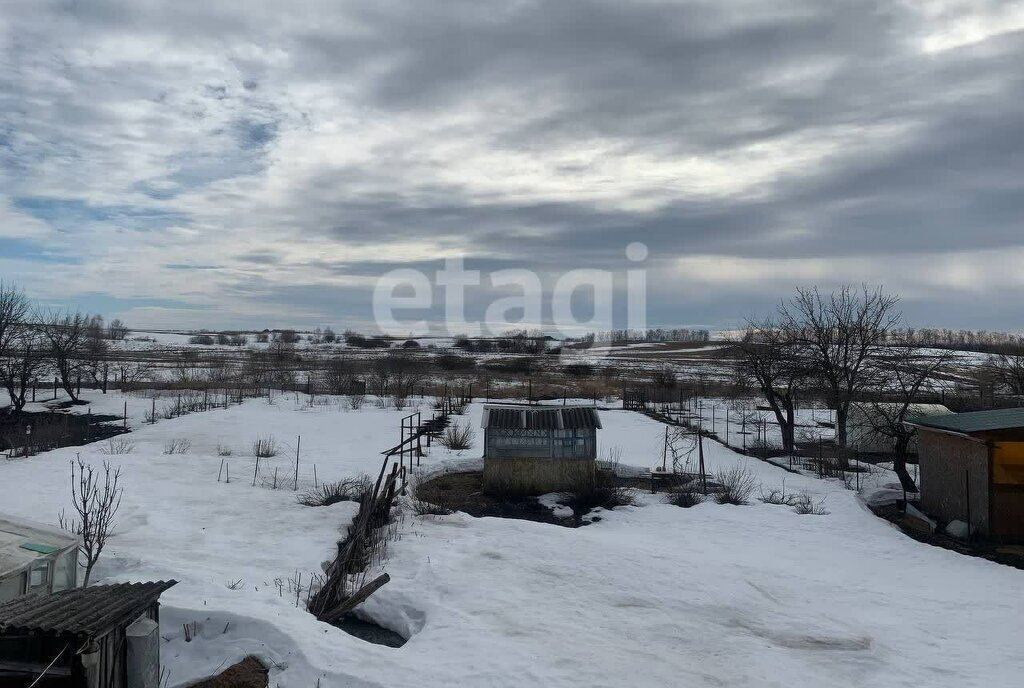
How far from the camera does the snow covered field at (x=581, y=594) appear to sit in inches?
276

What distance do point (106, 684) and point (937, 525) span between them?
584 inches

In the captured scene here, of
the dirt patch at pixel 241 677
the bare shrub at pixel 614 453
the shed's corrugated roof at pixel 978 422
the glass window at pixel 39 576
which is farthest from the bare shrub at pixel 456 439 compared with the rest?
the dirt patch at pixel 241 677

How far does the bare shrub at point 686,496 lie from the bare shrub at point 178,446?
1488cm

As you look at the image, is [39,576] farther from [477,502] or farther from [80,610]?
[477,502]

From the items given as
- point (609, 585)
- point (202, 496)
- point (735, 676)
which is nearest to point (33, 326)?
point (202, 496)

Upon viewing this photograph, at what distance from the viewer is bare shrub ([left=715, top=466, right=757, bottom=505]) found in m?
15.4

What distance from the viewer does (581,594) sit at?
947 centimetres

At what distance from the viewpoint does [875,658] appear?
7.73 metres

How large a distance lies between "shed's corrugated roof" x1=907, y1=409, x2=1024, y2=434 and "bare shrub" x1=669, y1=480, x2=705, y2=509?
5188 millimetres

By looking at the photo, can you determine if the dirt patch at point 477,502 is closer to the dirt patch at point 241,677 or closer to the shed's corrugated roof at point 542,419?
the shed's corrugated roof at point 542,419

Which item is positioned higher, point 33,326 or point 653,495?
point 33,326

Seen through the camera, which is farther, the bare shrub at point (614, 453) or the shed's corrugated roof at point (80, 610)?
the bare shrub at point (614, 453)

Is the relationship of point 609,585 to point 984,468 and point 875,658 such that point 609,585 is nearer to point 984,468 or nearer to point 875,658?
point 875,658

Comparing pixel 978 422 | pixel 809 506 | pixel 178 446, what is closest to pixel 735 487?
pixel 809 506
